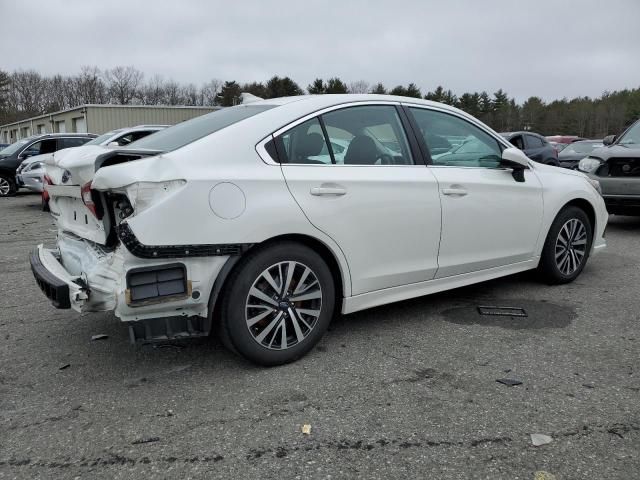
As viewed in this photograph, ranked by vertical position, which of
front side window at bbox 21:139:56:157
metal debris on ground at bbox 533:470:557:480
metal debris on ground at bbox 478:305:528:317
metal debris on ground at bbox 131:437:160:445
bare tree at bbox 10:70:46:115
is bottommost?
metal debris on ground at bbox 533:470:557:480

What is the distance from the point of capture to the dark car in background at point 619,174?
24.6 ft

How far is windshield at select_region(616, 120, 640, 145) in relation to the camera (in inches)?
322

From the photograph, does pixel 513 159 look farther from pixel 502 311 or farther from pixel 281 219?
pixel 281 219

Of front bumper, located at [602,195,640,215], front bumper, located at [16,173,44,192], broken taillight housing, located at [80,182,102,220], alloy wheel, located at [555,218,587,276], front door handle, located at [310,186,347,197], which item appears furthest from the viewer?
front bumper, located at [16,173,44,192]

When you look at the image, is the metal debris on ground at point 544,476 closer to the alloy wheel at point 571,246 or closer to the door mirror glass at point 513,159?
the door mirror glass at point 513,159

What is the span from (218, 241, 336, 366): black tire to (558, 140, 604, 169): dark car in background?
541 inches

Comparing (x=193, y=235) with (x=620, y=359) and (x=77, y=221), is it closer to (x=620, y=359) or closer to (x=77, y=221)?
(x=77, y=221)

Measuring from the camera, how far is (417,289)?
12.7 ft

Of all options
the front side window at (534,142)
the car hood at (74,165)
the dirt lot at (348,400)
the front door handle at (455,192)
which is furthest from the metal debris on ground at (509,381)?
the front side window at (534,142)

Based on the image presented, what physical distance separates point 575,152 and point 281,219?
15.2 m

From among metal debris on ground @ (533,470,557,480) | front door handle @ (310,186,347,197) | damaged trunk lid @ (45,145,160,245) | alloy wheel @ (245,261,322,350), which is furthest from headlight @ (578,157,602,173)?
damaged trunk lid @ (45,145,160,245)

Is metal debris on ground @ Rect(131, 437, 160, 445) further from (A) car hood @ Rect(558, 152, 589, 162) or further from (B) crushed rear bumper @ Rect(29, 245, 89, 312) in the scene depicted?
(A) car hood @ Rect(558, 152, 589, 162)

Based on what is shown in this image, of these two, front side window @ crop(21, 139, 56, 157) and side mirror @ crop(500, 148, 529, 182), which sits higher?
front side window @ crop(21, 139, 56, 157)

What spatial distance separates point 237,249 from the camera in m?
2.95
